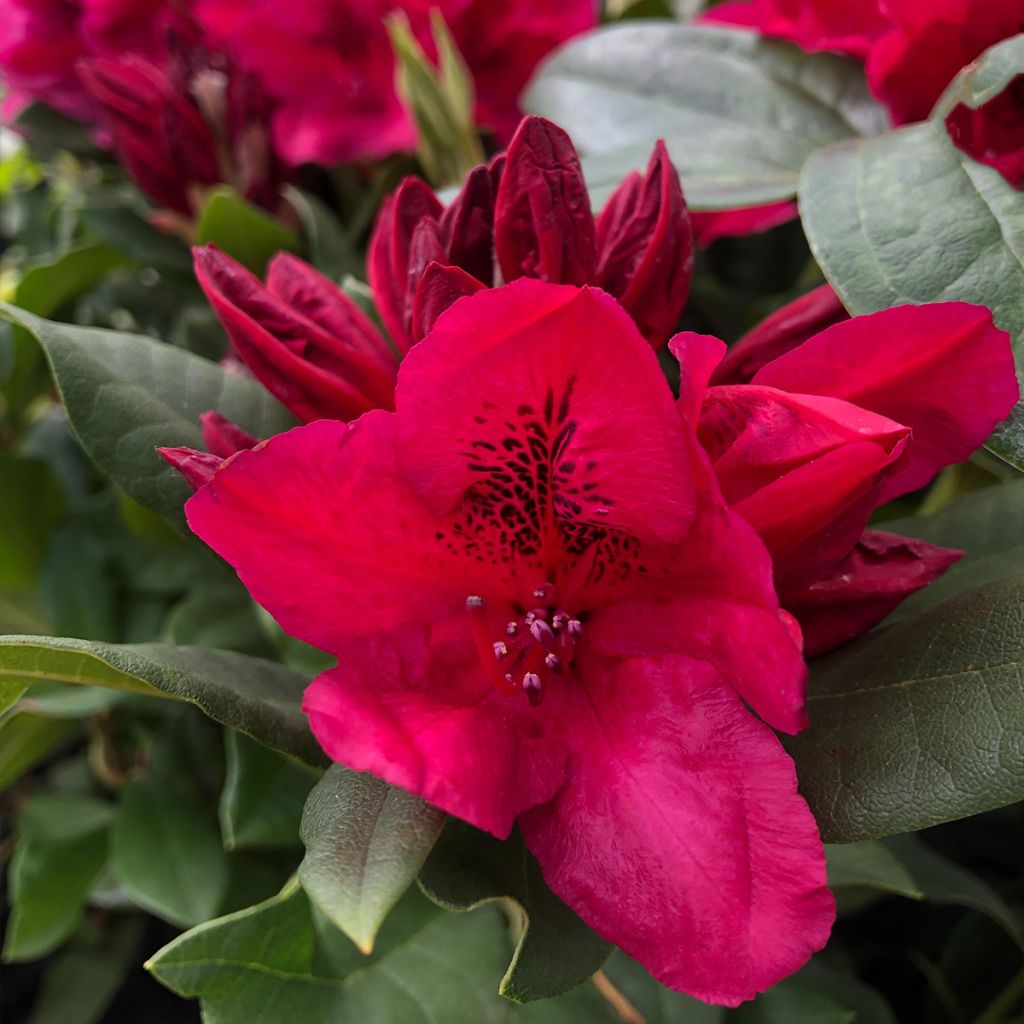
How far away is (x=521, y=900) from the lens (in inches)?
17.3

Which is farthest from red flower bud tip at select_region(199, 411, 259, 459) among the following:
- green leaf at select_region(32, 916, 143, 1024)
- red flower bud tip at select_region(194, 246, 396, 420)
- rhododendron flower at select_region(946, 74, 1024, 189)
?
green leaf at select_region(32, 916, 143, 1024)

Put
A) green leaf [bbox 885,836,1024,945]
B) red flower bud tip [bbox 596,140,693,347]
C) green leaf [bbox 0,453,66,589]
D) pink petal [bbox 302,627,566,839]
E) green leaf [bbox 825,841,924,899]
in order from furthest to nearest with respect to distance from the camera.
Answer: green leaf [bbox 0,453,66,589] < green leaf [bbox 885,836,1024,945] < green leaf [bbox 825,841,924,899] < red flower bud tip [bbox 596,140,693,347] < pink petal [bbox 302,627,566,839]

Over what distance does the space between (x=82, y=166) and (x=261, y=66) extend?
41 centimetres

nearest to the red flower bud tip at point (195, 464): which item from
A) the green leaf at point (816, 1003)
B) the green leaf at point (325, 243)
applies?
the green leaf at point (325, 243)

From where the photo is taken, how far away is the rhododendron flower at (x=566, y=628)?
35cm

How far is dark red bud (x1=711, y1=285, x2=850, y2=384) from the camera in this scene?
Answer: 0.48 metres

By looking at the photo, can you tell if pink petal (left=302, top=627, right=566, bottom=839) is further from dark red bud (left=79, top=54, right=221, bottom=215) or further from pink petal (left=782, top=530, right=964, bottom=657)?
dark red bud (left=79, top=54, right=221, bottom=215)

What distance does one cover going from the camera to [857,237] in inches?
18.4

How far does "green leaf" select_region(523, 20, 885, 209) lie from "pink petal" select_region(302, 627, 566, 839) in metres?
0.37

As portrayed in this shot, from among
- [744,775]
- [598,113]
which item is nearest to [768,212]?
[598,113]

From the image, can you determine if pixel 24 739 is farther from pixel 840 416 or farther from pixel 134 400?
pixel 840 416

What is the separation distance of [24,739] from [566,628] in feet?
1.55

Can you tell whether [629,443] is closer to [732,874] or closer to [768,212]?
[732,874]

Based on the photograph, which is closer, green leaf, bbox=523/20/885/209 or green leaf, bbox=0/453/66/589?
green leaf, bbox=523/20/885/209
